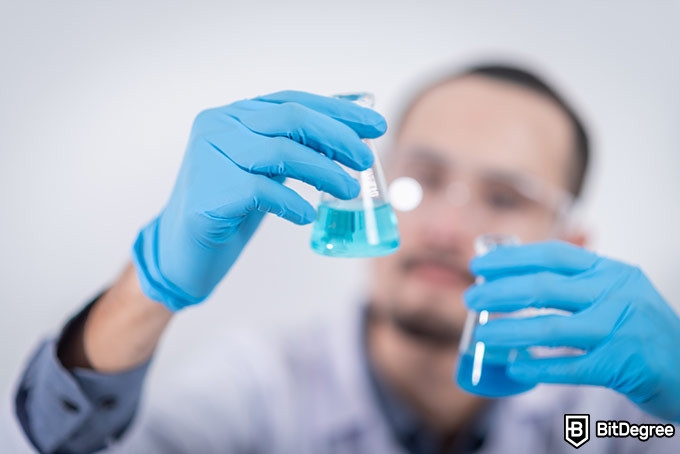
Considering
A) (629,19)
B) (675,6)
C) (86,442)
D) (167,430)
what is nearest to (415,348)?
(167,430)

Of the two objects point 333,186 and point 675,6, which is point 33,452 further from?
point 675,6

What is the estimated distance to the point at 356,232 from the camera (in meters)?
1.12

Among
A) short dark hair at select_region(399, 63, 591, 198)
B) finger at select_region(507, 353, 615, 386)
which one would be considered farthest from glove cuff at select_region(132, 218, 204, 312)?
short dark hair at select_region(399, 63, 591, 198)

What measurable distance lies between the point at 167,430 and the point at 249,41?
1408 millimetres

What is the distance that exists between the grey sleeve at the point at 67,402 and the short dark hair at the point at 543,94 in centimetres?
138

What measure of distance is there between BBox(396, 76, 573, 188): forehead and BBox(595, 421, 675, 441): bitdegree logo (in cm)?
81

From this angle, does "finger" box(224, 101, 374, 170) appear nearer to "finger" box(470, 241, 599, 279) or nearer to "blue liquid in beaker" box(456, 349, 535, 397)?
"finger" box(470, 241, 599, 279)

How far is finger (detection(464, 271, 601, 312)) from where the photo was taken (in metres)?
1.29

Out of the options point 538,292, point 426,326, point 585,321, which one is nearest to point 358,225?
point 538,292

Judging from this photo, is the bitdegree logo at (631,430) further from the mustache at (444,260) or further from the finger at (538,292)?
the mustache at (444,260)

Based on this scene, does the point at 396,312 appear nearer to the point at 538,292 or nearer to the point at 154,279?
the point at 538,292

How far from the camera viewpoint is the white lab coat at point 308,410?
2039 millimetres

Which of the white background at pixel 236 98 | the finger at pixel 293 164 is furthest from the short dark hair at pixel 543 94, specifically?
the finger at pixel 293 164

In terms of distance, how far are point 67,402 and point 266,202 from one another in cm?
71
